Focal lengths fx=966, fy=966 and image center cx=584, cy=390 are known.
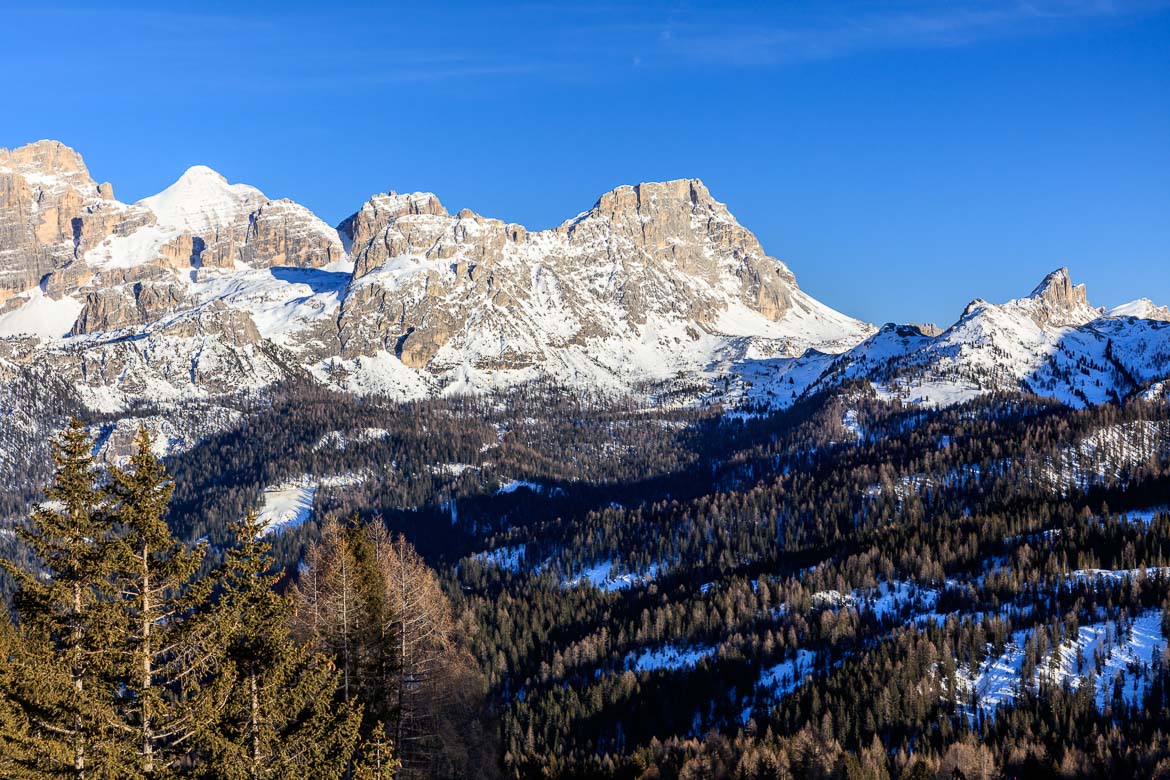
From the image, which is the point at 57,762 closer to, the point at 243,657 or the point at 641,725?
the point at 243,657

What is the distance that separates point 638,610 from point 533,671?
30922mm

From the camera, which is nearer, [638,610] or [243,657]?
[243,657]

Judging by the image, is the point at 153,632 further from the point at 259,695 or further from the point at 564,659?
the point at 564,659

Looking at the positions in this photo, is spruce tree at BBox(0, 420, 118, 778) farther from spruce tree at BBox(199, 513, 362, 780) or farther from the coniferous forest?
spruce tree at BBox(199, 513, 362, 780)

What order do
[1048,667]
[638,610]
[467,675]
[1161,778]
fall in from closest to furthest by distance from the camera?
[467,675], [1161,778], [1048,667], [638,610]

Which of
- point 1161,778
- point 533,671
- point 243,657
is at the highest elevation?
point 243,657

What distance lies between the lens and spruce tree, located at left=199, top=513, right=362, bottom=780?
2933cm

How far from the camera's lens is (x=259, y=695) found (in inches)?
1192

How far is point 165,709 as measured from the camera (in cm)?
2777

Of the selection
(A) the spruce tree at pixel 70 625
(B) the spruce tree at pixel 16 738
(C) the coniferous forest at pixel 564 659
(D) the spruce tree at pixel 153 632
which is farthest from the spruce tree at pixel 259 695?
(B) the spruce tree at pixel 16 738

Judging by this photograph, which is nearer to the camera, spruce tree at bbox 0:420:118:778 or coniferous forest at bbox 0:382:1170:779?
spruce tree at bbox 0:420:118:778

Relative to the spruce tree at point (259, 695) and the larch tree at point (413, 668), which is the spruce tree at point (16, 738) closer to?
the spruce tree at point (259, 695)

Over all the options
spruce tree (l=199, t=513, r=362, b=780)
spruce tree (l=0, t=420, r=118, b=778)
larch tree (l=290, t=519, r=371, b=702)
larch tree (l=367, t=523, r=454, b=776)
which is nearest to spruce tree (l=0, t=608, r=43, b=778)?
spruce tree (l=0, t=420, r=118, b=778)

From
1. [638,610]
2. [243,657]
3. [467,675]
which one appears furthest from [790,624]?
[243,657]
